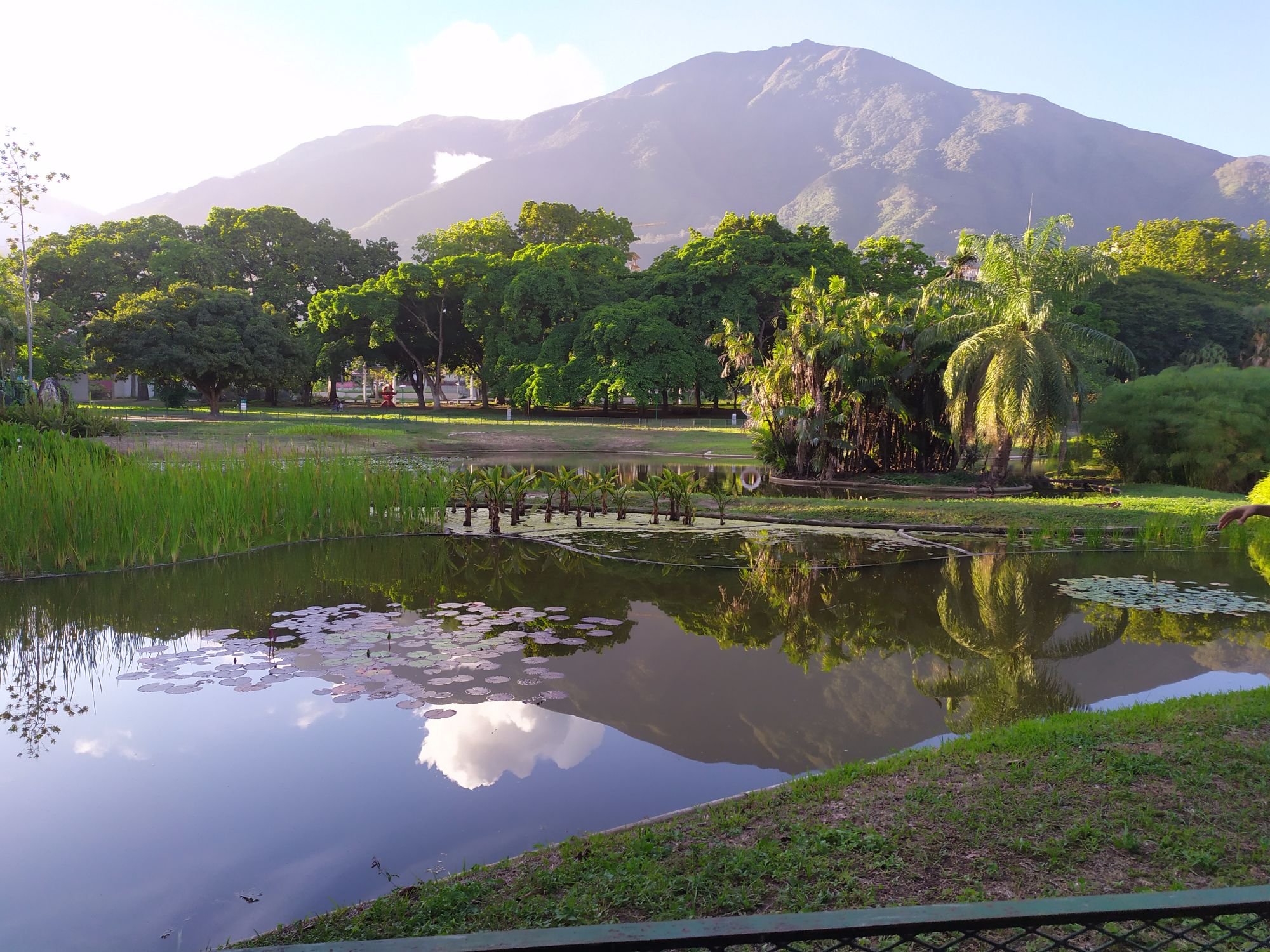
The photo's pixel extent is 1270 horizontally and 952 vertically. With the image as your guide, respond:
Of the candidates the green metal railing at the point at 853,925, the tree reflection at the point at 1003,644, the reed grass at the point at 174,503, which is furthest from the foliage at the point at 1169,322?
the green metal railing at the point at 853,925

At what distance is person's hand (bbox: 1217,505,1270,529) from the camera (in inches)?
153

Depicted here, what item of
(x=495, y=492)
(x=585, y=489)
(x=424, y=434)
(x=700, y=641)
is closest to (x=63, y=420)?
(x=495, y=492)

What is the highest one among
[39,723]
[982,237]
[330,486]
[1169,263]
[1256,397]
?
[1169,263]

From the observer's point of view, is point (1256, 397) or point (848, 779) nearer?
point (848, 779)

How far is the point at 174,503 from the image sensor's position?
10.4m

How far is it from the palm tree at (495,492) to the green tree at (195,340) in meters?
29.0

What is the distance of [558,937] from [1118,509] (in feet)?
52.8

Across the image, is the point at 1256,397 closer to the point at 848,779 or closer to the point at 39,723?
the point at 848,779

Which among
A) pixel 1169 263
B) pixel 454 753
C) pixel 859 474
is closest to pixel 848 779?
pixel 454 753

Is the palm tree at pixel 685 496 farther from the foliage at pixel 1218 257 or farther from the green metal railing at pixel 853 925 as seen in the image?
the foliage at pixel 1218 257

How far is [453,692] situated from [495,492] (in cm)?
693

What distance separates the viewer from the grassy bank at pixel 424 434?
25891 mm

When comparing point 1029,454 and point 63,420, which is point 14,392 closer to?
point 63,420

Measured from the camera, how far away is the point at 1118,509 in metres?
15.1
